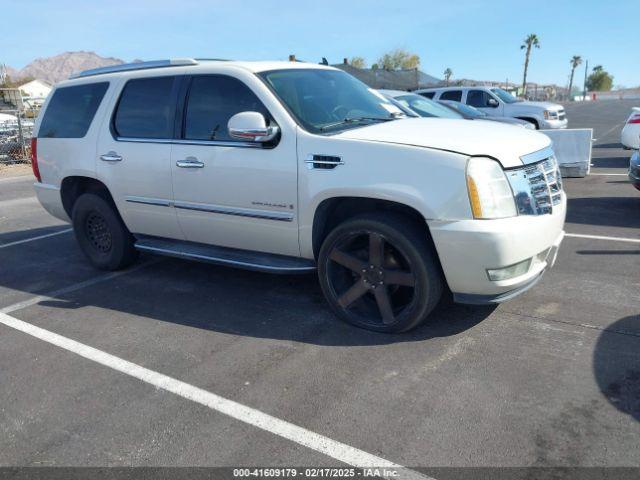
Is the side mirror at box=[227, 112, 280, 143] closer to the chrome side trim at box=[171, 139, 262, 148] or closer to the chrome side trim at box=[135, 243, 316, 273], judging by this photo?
the chrome side trim at box=[171, 139, 262, 148]

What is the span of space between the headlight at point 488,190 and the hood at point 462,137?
0.07m

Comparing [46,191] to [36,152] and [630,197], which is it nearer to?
[36,152]

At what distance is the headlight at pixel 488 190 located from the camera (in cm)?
334

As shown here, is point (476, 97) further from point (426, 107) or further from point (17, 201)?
point (17, 201)

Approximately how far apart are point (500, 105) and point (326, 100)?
1354 cm

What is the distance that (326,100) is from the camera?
4504mm

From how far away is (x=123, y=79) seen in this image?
5.20 metres

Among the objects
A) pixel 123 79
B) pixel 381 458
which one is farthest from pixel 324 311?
pixel 123 79

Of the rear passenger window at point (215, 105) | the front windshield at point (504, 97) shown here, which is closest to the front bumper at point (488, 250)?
the rear passenger window at point (215, 105)

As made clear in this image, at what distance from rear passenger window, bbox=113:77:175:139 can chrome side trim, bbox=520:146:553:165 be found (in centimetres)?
289

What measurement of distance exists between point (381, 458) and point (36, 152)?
5101 millimetres

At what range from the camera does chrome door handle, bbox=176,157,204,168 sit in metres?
4.45

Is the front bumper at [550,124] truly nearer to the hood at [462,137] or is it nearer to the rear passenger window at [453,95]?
→ the rear passenger window at [453,95]

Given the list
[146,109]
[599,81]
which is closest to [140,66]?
[146,109]
